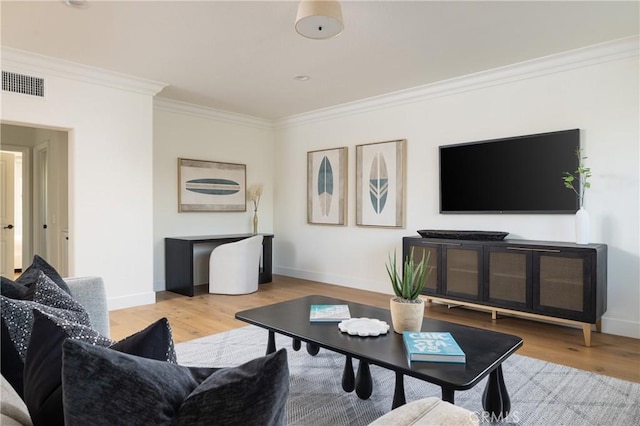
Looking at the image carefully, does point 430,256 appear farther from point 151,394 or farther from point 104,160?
point 151,394

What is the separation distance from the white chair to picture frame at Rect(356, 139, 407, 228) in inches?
58.7

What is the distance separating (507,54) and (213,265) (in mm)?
3893

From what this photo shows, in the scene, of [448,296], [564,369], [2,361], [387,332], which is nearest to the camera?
[2,361]

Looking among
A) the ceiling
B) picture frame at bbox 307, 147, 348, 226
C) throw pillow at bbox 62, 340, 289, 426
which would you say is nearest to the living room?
picture frame at bbox 307, 147, 348, 226

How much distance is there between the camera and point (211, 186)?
5.59m

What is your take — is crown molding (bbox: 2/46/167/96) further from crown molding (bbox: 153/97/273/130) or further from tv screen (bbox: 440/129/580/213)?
tv screen (bbox: 440/129/580/213)

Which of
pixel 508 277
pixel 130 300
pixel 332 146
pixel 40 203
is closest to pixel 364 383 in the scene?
pixel 508 277

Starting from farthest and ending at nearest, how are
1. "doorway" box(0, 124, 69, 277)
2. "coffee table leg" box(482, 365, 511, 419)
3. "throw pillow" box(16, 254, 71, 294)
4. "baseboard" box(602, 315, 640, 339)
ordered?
"doorway" box(0, 124, 69, 277) → "baseboard" box(602, 315, 640, 339) → "coffee table leg" box(482, 365, 511, 419) → "throw pillow" box(16, 254, 71, 294)

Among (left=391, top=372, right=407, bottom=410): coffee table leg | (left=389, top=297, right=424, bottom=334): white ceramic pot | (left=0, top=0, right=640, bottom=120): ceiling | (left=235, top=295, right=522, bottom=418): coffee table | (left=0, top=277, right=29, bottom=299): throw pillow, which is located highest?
(left=0, top=0, right=640, bottom=120): ceiling

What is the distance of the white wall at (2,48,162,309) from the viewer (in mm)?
3695

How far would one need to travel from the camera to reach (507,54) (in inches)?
138

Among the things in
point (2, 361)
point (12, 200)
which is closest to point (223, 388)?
point (2, 361)

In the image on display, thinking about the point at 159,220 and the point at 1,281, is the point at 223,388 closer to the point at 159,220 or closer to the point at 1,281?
the point at 1,281

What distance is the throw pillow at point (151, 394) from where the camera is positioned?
1.92ft
